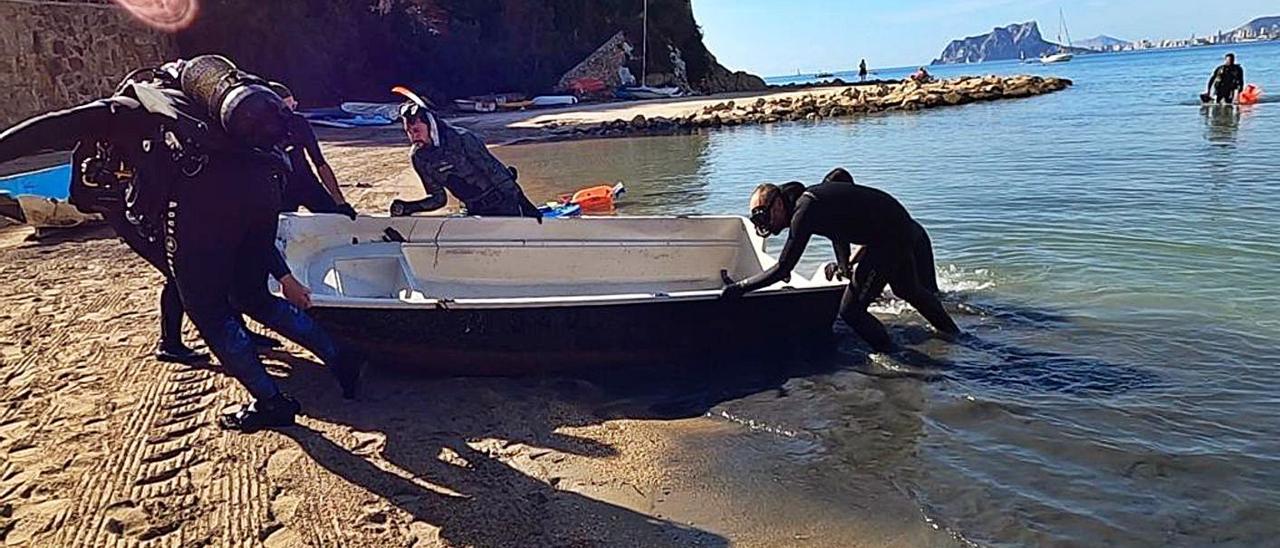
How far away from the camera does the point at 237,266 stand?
14.7 ft

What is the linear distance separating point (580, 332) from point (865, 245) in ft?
6.31

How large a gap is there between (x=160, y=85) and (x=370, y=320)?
1.69 meters

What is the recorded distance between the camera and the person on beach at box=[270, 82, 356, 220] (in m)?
6.16

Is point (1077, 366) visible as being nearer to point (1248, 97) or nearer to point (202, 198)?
point (202, 198)

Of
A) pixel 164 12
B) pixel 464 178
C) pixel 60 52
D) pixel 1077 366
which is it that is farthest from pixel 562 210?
pixel 164 12

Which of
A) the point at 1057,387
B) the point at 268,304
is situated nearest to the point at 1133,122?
the point at 1057,387


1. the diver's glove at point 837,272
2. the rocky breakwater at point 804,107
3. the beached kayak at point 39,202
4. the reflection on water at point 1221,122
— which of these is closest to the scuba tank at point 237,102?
the diver's glove at point 837,272

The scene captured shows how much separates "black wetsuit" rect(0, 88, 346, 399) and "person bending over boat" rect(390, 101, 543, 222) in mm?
2225

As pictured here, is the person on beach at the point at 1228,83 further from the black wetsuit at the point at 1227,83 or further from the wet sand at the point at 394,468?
the wet sand at the point at 394,468

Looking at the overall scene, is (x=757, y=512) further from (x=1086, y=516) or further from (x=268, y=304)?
(x=268, y=304)

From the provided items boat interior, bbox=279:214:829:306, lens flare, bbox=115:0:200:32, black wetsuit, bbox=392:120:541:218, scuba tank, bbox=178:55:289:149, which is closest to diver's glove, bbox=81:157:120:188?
scuba tank, bbox=178:55:289:149

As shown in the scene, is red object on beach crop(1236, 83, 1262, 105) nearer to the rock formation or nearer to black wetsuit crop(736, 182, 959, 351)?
the rock formation

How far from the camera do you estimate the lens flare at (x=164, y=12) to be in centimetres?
2289

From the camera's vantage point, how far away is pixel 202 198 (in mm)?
4152
